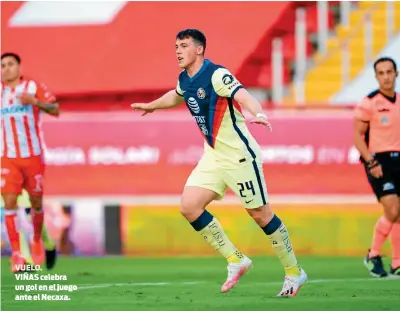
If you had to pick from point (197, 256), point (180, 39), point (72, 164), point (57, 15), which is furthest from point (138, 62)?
point (180, 39)

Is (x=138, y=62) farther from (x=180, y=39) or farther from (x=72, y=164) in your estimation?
(x=180, y=39)

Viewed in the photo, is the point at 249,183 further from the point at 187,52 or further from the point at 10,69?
the point at 10,69

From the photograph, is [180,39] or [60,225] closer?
[180,39]

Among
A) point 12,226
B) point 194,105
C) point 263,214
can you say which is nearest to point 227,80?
point 194,105

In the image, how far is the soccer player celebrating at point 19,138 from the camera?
13.1 metres

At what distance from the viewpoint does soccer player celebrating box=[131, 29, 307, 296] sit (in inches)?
378

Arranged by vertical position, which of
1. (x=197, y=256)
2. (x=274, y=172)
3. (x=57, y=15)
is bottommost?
(x=197, y=256)

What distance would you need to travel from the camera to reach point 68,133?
1592 cm

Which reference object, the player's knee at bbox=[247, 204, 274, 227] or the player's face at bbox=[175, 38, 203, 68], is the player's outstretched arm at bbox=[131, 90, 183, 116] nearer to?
the player's face at bbox=[175, 38, 203, 68]

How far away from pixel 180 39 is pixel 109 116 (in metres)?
6.28

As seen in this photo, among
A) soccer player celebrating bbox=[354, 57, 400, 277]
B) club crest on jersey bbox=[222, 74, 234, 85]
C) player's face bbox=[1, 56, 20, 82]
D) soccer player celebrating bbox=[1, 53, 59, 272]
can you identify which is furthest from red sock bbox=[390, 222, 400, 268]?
player's face bbox=[1, 56, 20, 82]

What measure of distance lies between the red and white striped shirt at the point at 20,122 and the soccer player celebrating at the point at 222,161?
378cm

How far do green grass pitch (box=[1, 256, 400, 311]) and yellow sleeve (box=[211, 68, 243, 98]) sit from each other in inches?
62.5

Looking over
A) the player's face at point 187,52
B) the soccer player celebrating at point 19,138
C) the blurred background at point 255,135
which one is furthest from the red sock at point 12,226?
the player's face at point 187,52
